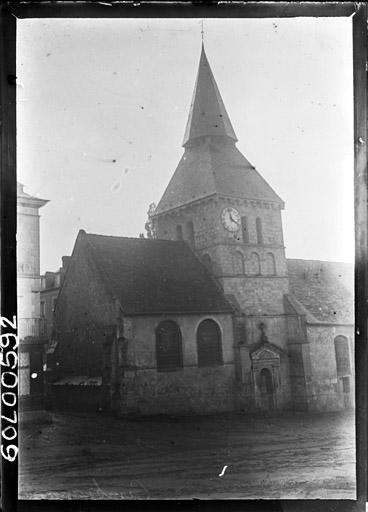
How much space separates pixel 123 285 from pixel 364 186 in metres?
2.73

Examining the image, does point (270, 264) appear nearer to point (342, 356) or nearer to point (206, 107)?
point (342, 356)

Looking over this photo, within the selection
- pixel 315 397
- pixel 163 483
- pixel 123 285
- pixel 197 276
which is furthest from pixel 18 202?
pixel 315 397

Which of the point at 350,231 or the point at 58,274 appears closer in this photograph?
the point at 350,231

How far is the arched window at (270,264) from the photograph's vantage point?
5.47 metres

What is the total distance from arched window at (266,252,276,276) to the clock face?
50 centimetres

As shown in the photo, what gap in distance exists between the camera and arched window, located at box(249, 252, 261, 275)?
556 centimetres

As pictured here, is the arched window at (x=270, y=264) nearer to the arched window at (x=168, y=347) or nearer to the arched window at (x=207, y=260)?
the arched window at (x=207, y=260)

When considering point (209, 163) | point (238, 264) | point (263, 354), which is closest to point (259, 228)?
point (238, 264)

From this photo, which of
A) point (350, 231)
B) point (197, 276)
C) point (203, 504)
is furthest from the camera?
point (197, 276)

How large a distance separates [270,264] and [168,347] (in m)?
1.46

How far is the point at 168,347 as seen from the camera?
516cm

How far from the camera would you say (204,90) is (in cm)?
492

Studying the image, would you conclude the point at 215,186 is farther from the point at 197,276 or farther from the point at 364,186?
the point at 364,186

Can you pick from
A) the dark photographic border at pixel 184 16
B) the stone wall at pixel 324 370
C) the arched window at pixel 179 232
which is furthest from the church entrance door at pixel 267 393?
the arched window at pixel 179 232
